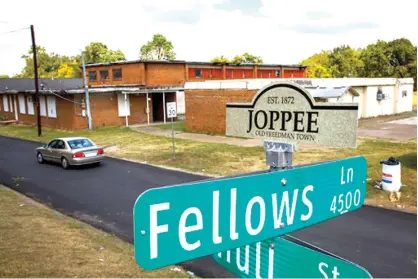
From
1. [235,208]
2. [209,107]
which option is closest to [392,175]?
[235,208]

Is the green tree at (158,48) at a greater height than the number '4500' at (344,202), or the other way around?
the green tree at (158,48)

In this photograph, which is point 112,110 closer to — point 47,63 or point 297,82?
point 297,82

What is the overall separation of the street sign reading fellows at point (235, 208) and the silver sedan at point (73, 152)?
51.7 ft

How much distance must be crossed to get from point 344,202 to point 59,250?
21.2 ft

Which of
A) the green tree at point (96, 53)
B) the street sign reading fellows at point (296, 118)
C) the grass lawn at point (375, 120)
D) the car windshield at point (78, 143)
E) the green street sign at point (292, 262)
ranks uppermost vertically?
the green tree at point (96, 53)

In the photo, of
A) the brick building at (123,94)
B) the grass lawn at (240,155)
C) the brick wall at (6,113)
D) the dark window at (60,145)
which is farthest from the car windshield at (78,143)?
the brick wall at (6,113)

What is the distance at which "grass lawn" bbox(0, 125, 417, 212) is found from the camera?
12234 millimetres

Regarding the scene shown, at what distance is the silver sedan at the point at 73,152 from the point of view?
652 inches

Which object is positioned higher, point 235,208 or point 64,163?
point 235,208

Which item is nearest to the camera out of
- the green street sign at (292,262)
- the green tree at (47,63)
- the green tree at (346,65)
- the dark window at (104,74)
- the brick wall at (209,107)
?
the green street sign at (292,262)

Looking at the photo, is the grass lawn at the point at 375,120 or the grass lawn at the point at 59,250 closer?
the grass lawn at the point at 59,250

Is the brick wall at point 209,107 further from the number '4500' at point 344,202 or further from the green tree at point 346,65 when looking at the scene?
the green tree at point 346,65

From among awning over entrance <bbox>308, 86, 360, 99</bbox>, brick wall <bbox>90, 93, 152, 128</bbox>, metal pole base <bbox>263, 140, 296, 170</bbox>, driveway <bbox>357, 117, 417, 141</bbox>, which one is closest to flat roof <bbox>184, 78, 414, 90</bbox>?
awning over entrance <bbox>308, 86, 360, 99</bbox>

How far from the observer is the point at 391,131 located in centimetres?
2656
